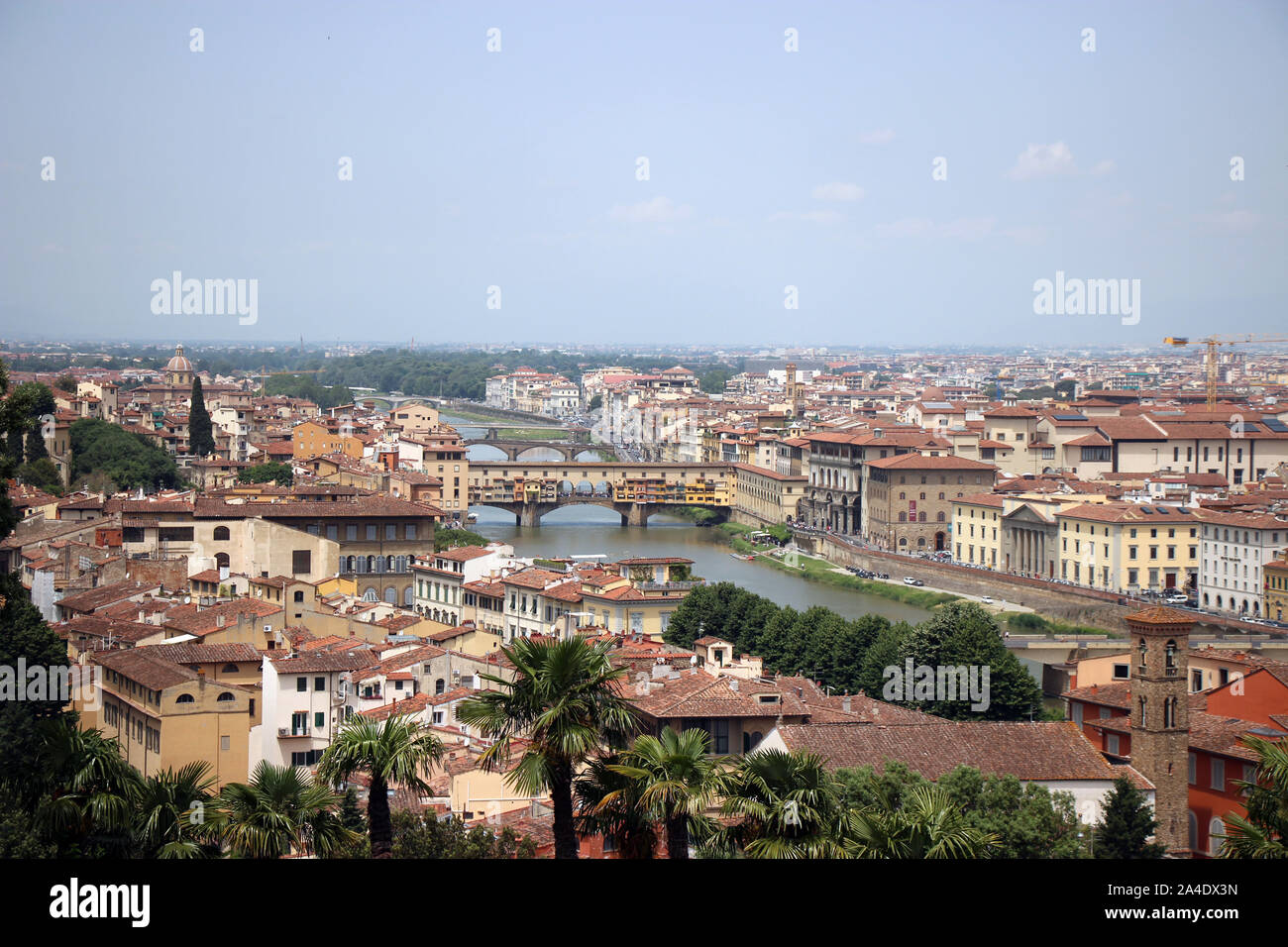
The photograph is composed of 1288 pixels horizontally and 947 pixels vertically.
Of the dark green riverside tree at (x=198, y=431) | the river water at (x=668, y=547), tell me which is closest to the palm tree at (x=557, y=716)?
the river water at (x=668, y=547)

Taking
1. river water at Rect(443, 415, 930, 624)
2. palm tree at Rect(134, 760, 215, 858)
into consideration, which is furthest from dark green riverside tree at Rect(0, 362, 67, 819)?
river water at Rect(443, 415, 930, 624)

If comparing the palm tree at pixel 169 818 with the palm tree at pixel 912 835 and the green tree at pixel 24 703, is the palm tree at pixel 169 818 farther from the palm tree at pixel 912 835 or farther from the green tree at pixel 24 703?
the palm tree at pixel 912 835

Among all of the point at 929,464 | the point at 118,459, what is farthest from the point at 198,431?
the point at 929,464

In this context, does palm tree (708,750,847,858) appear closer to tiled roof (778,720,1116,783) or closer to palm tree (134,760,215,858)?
palm tree (134,760,215,858)

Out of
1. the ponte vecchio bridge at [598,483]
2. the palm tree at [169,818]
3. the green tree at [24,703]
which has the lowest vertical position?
the ponte vecchio bridge at [598,483]
